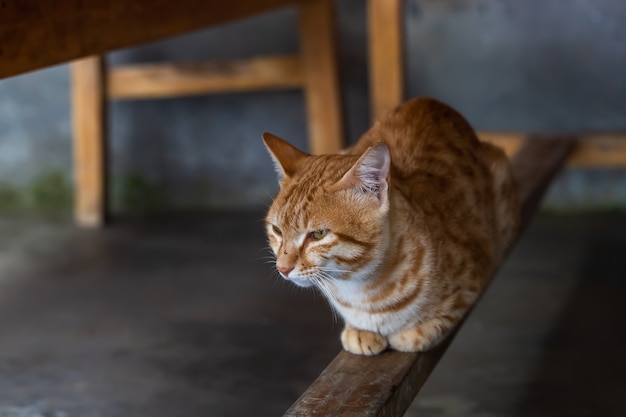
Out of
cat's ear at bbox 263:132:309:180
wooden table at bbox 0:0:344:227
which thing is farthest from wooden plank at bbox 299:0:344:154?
cat's ear at bbox 263:132:309:180

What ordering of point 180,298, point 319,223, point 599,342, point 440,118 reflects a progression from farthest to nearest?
point 180,298
point 599,342
point 440,118
point 319,223

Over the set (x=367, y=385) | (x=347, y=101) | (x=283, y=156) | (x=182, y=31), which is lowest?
(x=367, y=385)

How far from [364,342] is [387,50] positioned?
1.88 metres

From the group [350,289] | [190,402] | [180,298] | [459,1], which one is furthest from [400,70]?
[350,289]

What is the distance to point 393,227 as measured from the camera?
189 centimetres

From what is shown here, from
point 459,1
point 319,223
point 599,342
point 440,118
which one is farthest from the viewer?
point 459,1

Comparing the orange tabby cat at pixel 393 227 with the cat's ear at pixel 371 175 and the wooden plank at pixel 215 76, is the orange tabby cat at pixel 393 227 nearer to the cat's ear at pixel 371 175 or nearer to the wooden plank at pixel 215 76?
the cat's ear at pixel 371 175

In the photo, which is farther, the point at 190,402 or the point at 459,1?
the point at 459,1

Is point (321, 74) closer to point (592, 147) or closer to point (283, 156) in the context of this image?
point (592, 147)

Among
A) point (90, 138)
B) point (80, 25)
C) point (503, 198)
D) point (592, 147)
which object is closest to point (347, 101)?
point (90, 138)

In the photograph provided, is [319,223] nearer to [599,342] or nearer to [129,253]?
[599,342]

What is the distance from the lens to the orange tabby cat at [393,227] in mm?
1820

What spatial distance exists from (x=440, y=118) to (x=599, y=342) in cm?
101

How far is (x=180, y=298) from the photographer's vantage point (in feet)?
11.1
